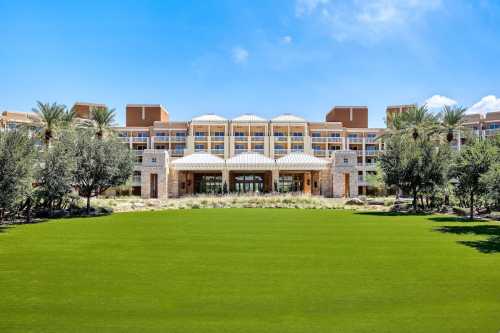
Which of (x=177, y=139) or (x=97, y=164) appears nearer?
(x=97, y=164)

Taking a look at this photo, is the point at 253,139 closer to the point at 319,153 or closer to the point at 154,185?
the point at 319,153

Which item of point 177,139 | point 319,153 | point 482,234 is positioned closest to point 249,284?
point 482,234

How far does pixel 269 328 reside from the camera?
6.00m

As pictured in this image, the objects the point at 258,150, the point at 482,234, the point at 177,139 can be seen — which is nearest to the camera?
the point at 482,234

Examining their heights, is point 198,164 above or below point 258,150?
below

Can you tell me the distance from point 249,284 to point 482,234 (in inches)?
485

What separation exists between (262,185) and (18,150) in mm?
41948

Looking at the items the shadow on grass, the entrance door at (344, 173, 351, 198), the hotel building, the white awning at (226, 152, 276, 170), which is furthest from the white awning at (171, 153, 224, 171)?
the shadow on grass

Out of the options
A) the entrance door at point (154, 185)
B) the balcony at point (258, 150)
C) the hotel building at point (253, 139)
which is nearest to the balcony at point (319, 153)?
the hotel building at point (253, 139)

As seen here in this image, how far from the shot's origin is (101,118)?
4556 centimetres

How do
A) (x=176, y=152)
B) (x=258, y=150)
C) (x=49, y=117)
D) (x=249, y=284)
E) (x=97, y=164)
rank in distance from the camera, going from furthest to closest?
(x=176, y=152) < (x=258, y=150) < (x=49, y=117) < (x=97, y=164) < (x=249, y=284)

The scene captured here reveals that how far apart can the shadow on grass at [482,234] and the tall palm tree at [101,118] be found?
38.6 m

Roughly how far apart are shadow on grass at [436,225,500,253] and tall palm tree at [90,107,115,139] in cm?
3862

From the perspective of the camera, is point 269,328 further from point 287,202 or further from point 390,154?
point 287,202
